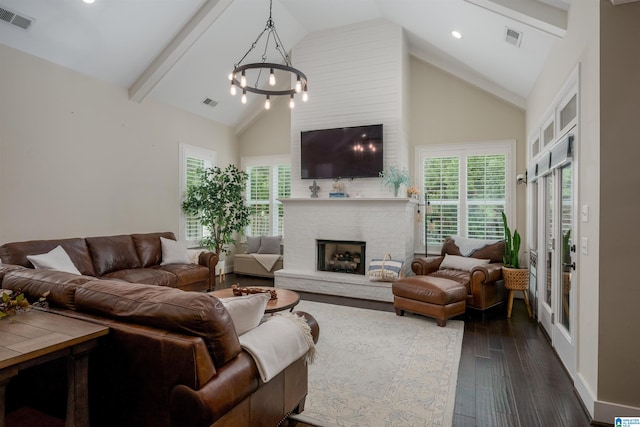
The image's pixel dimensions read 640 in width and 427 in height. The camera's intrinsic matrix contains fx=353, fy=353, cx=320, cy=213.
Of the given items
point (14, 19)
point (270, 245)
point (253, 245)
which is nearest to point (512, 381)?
point (270, 245)

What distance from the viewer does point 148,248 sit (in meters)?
5.46

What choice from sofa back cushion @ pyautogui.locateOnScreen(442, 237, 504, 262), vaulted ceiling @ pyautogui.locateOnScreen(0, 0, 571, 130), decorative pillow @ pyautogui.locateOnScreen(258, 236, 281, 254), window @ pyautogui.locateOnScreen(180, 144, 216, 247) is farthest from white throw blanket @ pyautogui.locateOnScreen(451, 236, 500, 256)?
window @ pyautogui.locateOnScreen(180, 144, 216, 247)

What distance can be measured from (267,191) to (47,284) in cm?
578

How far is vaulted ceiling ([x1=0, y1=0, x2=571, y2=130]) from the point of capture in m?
3.86

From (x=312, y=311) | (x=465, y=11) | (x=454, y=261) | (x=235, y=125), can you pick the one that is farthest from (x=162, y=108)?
(x=454, y=261)

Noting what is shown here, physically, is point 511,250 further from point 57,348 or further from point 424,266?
point 57,348

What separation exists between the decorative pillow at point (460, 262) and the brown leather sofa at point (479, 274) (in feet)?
0.22

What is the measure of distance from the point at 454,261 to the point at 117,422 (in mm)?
4564

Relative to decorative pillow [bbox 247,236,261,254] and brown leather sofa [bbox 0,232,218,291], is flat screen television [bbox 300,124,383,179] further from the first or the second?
brown leather sofa [bbox 0,232,218,291]

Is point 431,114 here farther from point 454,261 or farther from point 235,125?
point 235,125

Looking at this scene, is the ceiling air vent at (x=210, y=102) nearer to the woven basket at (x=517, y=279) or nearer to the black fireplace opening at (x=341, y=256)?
the black fireplace opening at (x=341, y=256)

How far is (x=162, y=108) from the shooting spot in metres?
6.21

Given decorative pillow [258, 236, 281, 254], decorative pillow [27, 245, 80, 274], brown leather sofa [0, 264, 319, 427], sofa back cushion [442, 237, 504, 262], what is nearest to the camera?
brown leather sofa [0, 264, 319, 427]

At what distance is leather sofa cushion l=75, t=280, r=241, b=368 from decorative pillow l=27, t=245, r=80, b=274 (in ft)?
8.52
